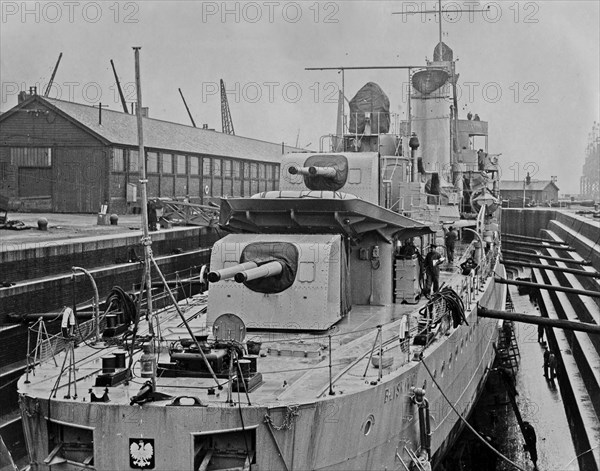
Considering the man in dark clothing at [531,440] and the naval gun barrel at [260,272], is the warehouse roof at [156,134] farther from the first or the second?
the naval gun barrel at [260,272]

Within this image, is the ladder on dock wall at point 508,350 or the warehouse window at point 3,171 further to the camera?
the warehouse window at point 3,171

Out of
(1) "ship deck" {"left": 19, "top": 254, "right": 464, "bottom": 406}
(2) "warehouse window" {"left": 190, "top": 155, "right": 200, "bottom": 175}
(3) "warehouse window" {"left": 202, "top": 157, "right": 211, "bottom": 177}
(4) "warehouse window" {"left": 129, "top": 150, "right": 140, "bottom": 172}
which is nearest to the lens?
(1) "ship deck" {"left": 19, "top": 254, "right": 464, "bottom": 406}

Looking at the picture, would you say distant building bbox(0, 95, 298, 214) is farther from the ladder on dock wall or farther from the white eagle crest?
the white eagle crest

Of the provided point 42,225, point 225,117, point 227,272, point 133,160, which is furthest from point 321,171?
point 225,117

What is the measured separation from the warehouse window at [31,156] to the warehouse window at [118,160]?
3.09 metres

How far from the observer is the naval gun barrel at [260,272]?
44.2 ft

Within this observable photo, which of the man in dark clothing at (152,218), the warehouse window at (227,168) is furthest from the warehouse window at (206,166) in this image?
the man in dark clothing at (152,218)

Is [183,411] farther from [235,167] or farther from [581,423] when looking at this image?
[235,167]

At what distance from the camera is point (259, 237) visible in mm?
16781

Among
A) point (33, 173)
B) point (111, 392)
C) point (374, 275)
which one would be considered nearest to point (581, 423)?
point (374, 275)

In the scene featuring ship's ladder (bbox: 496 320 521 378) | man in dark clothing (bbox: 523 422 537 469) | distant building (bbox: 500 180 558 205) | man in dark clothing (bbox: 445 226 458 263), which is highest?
distant building (bbox: 500 180 558 205)

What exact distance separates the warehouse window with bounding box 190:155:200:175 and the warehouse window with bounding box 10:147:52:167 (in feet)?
30.4

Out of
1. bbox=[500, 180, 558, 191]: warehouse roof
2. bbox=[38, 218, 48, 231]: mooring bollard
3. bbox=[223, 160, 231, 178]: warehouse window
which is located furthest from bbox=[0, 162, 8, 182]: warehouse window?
bbox=[500, 180, 558, 191]: warehouse roof

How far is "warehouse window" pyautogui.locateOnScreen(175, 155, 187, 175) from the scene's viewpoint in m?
44.1
